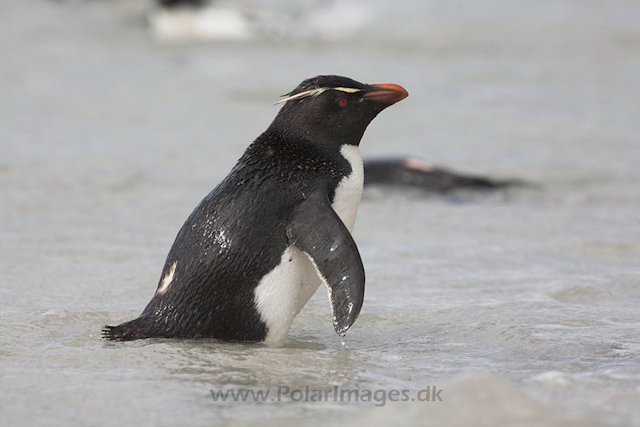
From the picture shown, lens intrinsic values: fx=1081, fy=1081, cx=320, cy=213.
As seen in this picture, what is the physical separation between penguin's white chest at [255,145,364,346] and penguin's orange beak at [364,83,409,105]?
27 centimetres

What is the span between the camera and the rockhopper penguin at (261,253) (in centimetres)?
390

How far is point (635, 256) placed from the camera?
20.0 feet

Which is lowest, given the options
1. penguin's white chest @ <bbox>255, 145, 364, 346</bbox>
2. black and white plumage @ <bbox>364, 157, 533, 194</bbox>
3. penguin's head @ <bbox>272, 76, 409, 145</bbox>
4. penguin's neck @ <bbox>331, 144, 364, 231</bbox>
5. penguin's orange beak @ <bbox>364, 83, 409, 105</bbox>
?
penguin's white chest @ <bbox>255, 145, 364, 346</bbox>

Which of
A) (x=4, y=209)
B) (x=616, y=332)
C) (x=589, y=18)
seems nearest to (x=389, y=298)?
(x=616, y=332)

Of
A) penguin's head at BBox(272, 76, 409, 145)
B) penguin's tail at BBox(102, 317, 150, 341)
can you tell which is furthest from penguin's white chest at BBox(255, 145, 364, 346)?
penguin's tail at BBox(102, 317, 150, 341)

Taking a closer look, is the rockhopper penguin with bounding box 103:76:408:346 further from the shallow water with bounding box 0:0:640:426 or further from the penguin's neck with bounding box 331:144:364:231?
the shallow water with bounding box 0:0:640:426

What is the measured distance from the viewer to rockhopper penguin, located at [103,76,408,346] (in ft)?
12.8

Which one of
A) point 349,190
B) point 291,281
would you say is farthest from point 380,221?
point 291,281

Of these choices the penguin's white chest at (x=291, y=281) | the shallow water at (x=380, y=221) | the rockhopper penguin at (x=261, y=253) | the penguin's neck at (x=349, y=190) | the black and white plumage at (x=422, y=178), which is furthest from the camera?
the black and white plumage at (x=422, y=178)

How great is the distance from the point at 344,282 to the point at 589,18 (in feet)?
48.4

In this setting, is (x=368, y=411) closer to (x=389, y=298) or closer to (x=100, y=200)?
(x=389, y=298)

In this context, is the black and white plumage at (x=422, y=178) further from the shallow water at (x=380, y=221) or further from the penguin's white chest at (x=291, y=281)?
the penguin's white chest at (x=291, y=281)

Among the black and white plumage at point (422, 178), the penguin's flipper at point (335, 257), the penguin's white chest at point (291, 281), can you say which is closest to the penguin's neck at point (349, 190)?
the penguin's white chest at point (291, 281)

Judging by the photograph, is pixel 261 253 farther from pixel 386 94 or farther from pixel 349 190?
pixel 386 94
